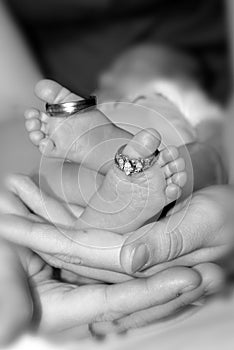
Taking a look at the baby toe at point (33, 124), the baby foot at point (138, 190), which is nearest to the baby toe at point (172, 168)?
the baby foot at point (138, 190)

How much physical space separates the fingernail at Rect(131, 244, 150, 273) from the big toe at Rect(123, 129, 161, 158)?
6 centimetres

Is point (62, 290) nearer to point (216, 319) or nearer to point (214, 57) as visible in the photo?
point (216, 319)

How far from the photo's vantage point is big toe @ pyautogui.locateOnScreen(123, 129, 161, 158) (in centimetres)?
35

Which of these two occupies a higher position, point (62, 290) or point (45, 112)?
point (45, 112)

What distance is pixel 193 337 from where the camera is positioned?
1.14 ft

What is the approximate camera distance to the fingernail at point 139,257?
34 cm

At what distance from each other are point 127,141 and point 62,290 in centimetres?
11

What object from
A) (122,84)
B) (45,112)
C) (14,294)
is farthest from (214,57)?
(14,294)

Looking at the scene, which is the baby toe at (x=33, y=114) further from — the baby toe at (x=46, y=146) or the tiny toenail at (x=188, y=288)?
the tiny toenail at (x=188, y=288)

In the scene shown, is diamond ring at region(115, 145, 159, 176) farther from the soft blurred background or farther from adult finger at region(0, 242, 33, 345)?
the soft blurred background

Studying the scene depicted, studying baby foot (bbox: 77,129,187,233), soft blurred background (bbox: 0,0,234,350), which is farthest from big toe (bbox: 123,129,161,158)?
soft blurred background (bbox: 0,0,234,350)

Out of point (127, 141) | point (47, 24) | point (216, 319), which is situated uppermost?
point (47, 24)

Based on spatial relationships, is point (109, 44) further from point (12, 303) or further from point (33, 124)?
point (12, 303)

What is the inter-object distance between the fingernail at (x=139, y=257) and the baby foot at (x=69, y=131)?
3.3 inches
